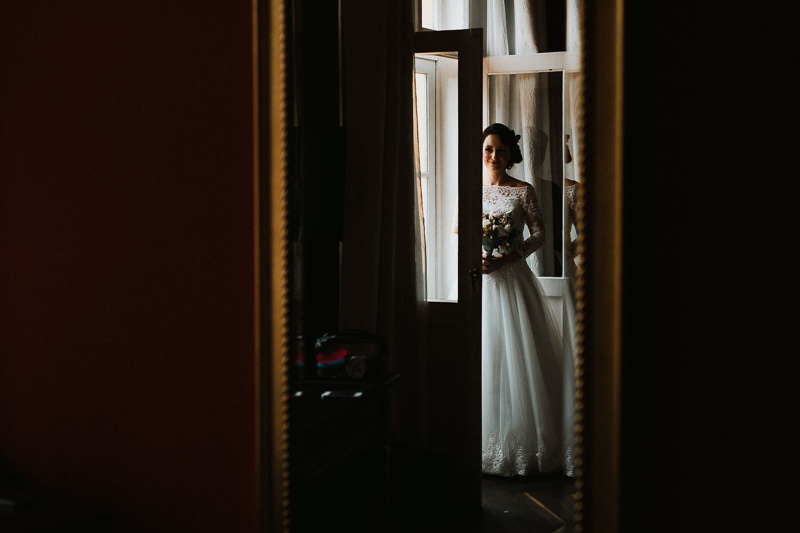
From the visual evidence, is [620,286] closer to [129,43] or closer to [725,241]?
[725,241]

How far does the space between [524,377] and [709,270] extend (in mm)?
578

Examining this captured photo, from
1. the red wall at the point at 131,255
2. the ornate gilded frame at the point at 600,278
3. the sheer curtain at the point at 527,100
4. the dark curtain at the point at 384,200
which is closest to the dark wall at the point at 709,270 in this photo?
the ornate gilded frame at the point at 600,278

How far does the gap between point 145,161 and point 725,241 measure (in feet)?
3.90

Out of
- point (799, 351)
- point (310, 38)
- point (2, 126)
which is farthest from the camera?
point (2, 126)

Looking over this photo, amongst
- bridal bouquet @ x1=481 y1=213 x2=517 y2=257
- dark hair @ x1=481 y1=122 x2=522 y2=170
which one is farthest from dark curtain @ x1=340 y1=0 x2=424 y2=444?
dark hair @ x1=481 y1=122 x2=522 y2=170

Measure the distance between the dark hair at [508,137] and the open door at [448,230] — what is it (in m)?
0.09

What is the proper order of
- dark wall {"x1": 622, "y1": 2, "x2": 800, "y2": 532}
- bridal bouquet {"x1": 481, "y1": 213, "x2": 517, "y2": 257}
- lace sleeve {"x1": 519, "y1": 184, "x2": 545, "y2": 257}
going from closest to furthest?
dark wall {"x1": 622, "y1": 2, "x2": 800, "y2": 532}
lace sleeve {"x1": 519, "y1": 184, "x2": 545, "y2": 257}
bridal bouquet {"x1": 481, "y1": 213, "x2": 517, "y2": 257}

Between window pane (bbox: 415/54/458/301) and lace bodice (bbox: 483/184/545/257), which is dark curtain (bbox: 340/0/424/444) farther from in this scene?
lace bodice (bbox: 483/184/545/257)

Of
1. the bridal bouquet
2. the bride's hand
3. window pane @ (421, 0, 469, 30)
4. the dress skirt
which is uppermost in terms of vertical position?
window pane @ (421, 0, 469, 30)

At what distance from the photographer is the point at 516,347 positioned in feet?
5.32

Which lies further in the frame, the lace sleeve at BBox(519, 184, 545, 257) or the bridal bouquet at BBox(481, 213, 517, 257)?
the bridal bouquet at BBox(481, 213, 517, 257)

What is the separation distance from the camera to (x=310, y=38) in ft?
4.27

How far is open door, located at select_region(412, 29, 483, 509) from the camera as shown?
1.28 m

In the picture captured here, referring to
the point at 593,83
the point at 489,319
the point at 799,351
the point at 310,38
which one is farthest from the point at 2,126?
the point at 799,351
